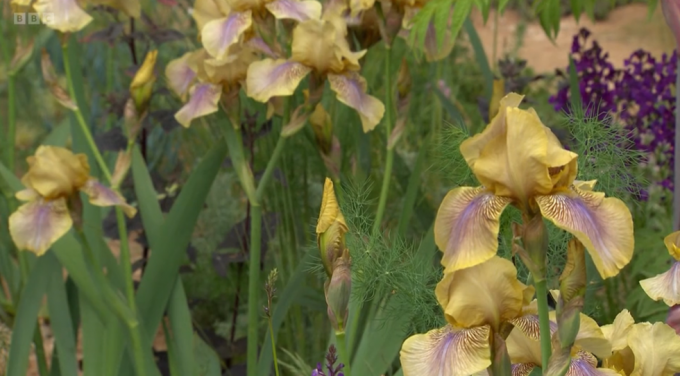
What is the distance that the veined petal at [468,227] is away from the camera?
93 cm

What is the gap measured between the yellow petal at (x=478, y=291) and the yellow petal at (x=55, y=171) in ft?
2.71

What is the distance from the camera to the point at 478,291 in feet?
3.15

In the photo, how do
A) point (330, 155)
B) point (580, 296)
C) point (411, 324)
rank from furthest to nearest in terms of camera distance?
point (330, 155)
point (411, 324)
point (580, 296)

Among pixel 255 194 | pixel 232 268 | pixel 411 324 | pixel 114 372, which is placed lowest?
pixel 232 268

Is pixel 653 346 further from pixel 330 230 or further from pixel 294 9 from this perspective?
pixel 294 9

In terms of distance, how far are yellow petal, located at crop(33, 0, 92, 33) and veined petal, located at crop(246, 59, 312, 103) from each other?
12.2 inches

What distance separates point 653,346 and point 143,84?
1029mm

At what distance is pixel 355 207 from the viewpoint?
1.62m

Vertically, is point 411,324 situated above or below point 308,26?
below

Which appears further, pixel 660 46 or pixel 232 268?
pixel 660 46

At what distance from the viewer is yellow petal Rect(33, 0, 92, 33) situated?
1661mm

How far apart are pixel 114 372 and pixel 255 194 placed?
429 mm

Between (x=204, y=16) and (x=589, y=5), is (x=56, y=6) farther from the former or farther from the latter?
(x=589, y=5)

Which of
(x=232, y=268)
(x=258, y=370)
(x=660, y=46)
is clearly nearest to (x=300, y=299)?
(x=258, y=370)
